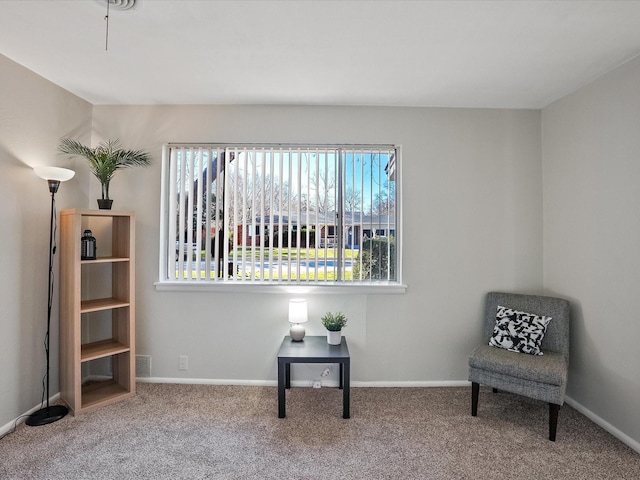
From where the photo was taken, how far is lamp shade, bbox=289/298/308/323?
102 inches

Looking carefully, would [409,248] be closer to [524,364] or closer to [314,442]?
[524,364]

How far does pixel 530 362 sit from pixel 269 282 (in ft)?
6.83

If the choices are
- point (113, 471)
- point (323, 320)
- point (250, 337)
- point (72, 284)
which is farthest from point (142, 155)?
point (113, 471)

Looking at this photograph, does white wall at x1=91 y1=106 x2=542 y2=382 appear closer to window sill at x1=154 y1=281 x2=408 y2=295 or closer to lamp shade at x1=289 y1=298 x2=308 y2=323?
window sill at x1=154 y1=281 x2=408 y2=295

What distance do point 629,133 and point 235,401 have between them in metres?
3.38

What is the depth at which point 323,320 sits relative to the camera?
102 inches

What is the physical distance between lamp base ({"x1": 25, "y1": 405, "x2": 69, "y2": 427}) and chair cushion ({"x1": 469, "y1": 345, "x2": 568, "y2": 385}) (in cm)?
302

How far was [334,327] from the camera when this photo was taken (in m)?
2.53

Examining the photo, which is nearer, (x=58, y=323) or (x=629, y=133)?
(x=629, y=133)

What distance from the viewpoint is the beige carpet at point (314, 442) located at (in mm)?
1764

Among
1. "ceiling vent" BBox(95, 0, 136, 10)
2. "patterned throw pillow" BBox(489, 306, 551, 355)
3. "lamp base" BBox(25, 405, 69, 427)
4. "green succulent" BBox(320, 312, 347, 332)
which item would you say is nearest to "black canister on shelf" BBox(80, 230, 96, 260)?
"lamp base" BBox(25, 405, 69, 427)

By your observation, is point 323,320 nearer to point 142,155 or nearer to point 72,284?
point 72,284

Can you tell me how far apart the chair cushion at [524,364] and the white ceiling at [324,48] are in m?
2.04

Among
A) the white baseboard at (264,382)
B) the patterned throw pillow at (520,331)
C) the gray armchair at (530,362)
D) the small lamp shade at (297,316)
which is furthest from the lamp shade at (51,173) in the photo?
the patterned throw pillow at (520,331)
